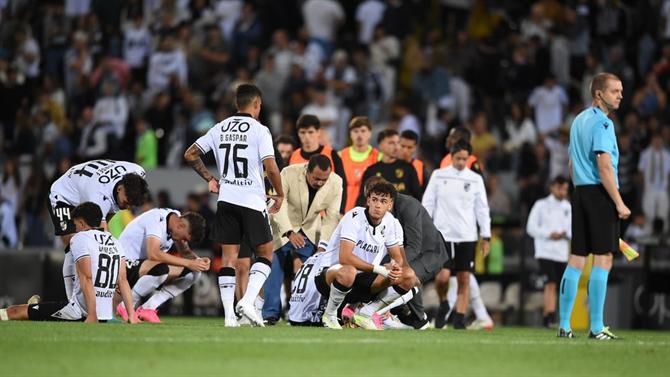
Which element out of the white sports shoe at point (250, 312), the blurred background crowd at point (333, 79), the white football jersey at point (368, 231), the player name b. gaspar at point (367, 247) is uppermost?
the blurred background crowd at point (333, 79)

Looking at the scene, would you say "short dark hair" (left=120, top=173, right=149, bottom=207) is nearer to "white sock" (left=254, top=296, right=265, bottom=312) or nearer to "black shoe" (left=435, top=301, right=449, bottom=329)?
"white sock" (left=254, top=296, right=265, bottom=312)

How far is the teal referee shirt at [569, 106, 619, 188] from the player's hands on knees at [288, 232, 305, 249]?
13.5 feet

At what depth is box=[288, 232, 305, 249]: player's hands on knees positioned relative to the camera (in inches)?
637

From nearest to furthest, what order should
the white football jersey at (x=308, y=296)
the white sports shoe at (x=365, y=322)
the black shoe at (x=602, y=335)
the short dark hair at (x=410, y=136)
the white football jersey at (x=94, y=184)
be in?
the black shoe at (x=602, y=335) < the white sports shoe at (x=365, y=322) < the white football jersey at (x=94, y=184) < the white football jersey at (x=308, y=296) < the short dark hair at (x=410, y=136)

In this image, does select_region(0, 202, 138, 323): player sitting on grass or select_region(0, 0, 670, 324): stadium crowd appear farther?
select_region(0, 0, 670, 324): stadium crowd

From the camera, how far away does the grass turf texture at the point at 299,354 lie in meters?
9.92

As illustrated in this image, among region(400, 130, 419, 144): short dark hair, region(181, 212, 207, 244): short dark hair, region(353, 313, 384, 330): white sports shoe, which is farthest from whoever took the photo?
Result: region(400, 130, 419, 144): short dark hair

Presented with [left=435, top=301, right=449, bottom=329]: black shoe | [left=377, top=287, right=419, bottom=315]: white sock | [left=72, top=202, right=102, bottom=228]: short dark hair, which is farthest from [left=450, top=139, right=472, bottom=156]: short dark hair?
[left=72, top=202, right=102, bottom=228]: short dark hair

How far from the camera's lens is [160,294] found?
15.8 meters

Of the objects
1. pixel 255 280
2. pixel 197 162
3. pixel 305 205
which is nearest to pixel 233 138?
pixel 197 162

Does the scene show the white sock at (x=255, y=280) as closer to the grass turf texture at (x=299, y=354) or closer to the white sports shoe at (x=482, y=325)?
the grass turf texture at (x=299, y=354)

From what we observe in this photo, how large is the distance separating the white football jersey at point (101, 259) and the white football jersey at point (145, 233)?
141 cm

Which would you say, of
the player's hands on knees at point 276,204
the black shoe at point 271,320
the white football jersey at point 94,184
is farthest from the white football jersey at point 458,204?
the white football jersey at point 94,184

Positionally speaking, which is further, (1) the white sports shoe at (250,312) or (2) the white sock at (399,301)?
(2) the white sock at (399,301)
